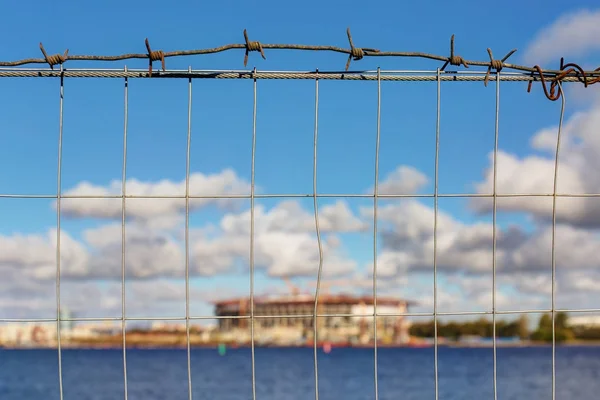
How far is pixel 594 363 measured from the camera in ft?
286

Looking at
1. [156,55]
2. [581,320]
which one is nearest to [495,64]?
[156,55]

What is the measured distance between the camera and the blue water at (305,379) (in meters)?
55.6

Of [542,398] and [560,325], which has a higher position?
[560,325]

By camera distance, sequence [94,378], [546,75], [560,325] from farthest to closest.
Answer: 1. [94,378]
2. [560,325]
3. [546,75]

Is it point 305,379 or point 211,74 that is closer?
point 211,74

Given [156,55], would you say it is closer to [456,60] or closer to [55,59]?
[55,59]

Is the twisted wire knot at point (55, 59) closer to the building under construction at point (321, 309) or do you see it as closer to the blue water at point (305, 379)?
the building under construction at point (321, 309)

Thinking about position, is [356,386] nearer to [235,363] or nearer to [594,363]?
[235,363]

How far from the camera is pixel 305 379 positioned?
67875 mm

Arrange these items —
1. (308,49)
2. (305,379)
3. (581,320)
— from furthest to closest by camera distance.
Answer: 1. (305,379)
2. (581,320)
3. (308,49)

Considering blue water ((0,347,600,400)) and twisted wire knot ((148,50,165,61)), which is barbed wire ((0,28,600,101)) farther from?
blue water ((0,347,600,400))

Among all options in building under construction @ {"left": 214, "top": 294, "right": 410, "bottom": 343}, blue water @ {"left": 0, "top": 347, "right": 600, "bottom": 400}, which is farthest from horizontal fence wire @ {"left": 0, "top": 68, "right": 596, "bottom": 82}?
blue water @ {"left": 0, "top": 347, "right": 600, "bottom": 400}

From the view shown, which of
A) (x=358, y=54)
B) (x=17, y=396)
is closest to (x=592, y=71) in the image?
(x=358, y=54)

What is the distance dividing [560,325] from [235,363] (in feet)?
279
